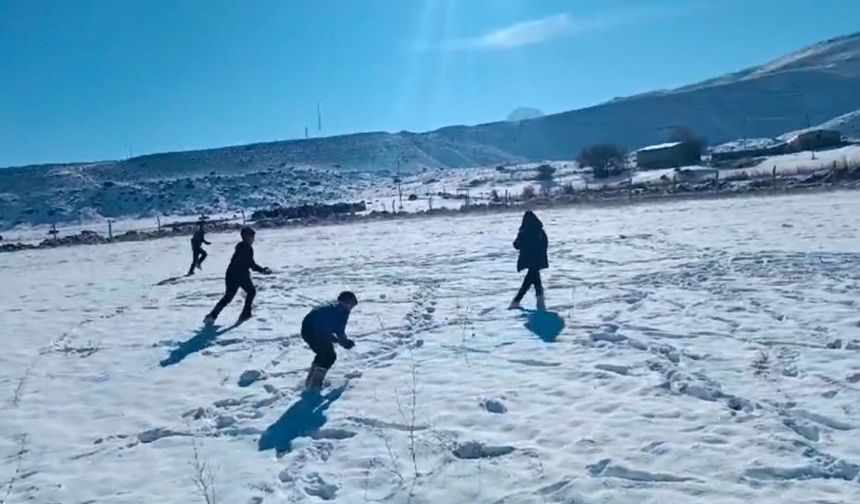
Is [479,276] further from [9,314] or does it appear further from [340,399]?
[9,314]

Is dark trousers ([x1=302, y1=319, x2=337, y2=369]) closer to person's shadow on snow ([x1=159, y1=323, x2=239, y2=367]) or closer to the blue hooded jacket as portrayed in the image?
the blue hooded jacket

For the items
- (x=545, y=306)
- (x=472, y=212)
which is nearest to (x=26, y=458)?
(x=545, y=306)

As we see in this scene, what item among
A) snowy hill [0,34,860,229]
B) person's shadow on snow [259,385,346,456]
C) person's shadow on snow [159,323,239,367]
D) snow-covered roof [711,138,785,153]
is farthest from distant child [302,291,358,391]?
snow-covered roof [711,138,785,153]

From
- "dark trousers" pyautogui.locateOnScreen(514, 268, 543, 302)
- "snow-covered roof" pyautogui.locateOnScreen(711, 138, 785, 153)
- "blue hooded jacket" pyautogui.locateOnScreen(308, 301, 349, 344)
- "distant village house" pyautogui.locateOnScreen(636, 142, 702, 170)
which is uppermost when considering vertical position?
"snow-covered roof" pyautogui.locateOnScreen(711, 138, 785, 153)

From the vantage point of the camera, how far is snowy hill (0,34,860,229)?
80.6m

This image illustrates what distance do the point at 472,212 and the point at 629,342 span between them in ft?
101

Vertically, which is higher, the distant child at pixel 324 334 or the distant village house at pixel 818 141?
the distant village house at pixel 818 141

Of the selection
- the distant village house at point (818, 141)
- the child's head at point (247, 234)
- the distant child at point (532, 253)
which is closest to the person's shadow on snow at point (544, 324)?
the distant child at point (532, 253)

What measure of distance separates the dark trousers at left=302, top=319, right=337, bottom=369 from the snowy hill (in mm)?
66588

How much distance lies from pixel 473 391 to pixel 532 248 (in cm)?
521

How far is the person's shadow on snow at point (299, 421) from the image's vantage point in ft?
23.7

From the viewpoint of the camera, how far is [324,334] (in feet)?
28.3

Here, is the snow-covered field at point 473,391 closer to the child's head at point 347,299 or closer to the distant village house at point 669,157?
the child's head at point 347,299

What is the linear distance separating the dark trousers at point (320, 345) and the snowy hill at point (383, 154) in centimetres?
6659
